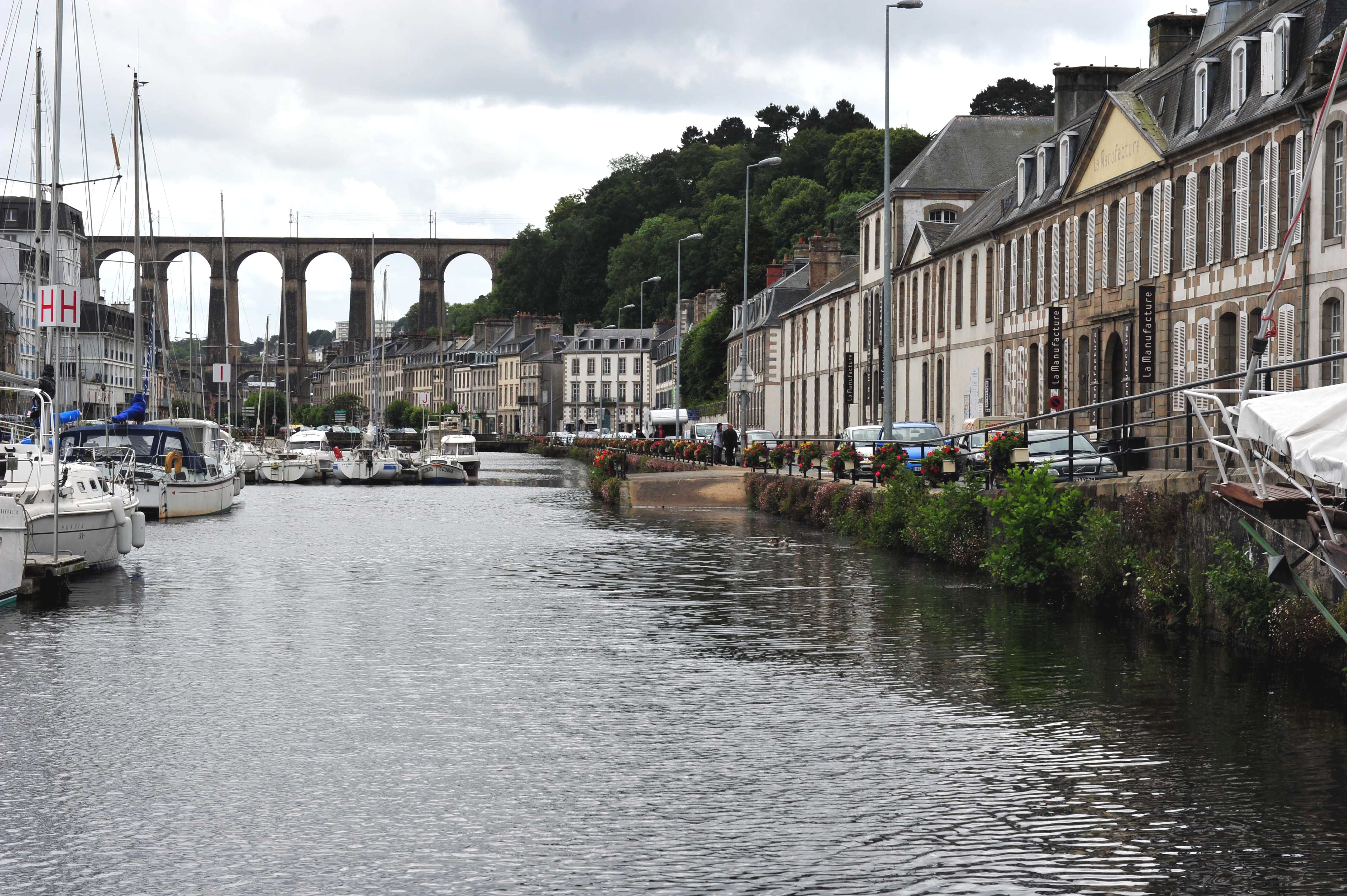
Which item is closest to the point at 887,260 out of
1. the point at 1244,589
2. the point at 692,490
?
the point at 692,490

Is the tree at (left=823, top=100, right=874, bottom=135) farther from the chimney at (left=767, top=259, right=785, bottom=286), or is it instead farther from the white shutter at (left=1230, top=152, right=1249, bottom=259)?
the white shutter at (left=1230, top=152, right=1249, bottom=259)

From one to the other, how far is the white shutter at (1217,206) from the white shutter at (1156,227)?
2640 mm

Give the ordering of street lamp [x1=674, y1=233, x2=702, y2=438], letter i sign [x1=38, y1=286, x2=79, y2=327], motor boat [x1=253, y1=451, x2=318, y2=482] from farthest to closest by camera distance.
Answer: motor boat [x1=253, y1=451, x2=318, y2=482] → street lamp [x1=674, y1=233, x2=702, y2=438] → letter i sign [x1=38, y1=286, x2=79, y2=327]

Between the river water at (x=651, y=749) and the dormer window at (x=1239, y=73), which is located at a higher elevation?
the dormer window at (x=1239, y=73)

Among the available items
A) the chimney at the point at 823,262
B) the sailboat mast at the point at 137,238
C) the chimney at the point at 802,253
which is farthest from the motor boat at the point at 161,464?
the chimney at the point at 802,253

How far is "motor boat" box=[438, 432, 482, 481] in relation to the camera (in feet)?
237

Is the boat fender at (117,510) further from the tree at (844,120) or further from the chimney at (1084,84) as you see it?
the tree at (844,120)

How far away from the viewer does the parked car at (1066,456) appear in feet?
68.7

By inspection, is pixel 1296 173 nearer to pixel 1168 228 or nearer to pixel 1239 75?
pixel 1239 75

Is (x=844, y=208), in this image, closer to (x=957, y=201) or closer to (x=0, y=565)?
(x=957, y=201)

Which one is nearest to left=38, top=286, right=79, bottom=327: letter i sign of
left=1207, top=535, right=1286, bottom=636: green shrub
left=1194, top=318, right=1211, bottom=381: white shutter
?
left=1207, top=535, right=1286, bottom=636: green shrub

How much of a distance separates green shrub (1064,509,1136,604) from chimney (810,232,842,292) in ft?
209

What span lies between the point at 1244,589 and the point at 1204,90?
80.4ft

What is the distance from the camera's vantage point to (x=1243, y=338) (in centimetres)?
3216
